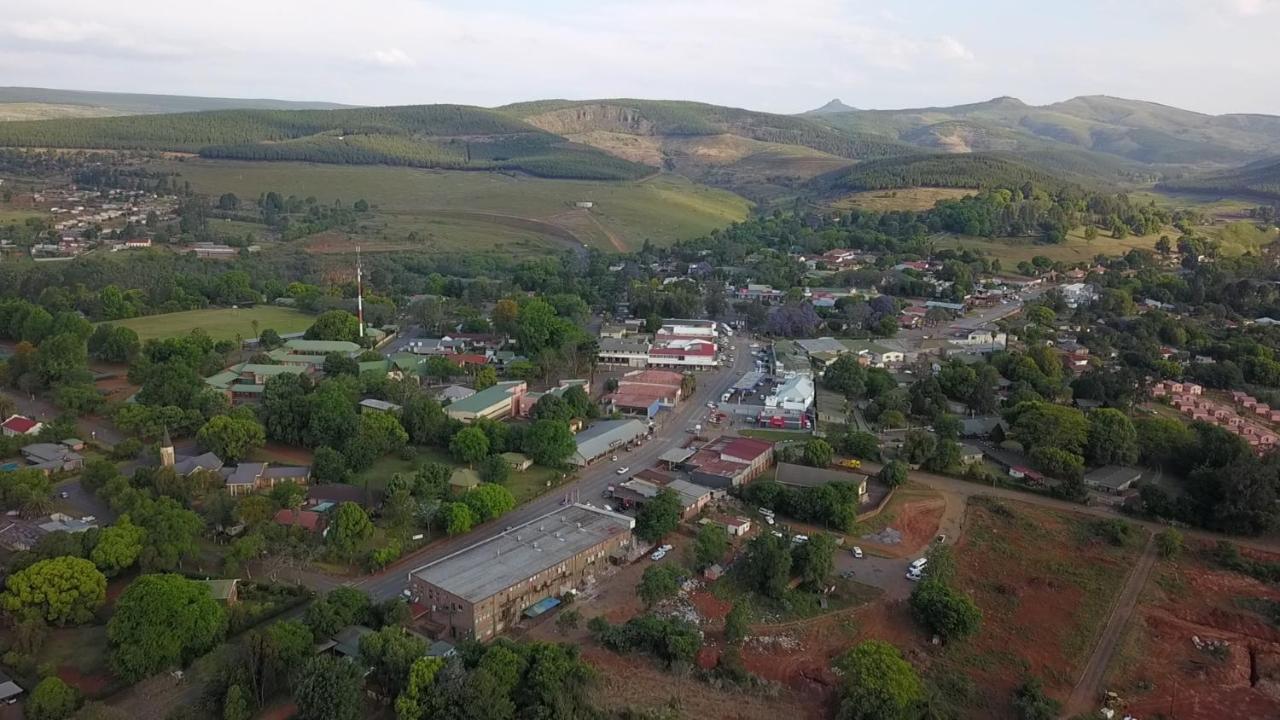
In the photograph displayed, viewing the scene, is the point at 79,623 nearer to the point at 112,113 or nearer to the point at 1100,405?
the point at 1100,405

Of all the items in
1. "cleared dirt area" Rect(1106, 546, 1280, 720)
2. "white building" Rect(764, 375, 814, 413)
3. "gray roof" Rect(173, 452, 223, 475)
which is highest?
"white building" Rect(764, 375, 814, 413)

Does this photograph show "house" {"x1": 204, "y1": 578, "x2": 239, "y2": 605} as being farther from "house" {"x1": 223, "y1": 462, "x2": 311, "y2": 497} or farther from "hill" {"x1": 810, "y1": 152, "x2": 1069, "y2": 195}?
"hill" {"x1": 810, "y1": 152, "x2": 1069, "y2": 195}

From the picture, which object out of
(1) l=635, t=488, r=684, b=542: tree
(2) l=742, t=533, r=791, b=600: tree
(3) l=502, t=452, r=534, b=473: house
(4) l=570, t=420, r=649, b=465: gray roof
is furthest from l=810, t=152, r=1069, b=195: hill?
(2) l=742, t=533, r=791, b=600: tree

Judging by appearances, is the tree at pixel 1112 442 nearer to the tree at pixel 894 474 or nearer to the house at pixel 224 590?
the tree at pixel 894 474

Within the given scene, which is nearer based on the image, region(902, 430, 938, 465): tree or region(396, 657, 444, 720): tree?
region(396, 657, 444, 720): tree

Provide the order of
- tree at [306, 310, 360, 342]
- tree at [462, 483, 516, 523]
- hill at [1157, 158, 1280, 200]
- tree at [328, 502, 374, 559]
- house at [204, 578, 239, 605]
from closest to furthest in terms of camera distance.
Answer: house at [204, 578, 239, 605], tree at [328, 502, 374, 559], tree at [462, 483, 516, 523], tree at [306, 310, 360, 342], hill at [1157, 158, 1280, 200]

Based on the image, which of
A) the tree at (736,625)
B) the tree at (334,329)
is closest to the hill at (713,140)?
the tree at (334,329)

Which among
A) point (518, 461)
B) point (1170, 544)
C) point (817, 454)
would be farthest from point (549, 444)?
point (1170, 544)

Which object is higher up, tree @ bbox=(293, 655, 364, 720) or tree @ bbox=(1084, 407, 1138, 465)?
tree @ bbox=(1084, 407, 1138, 465)
